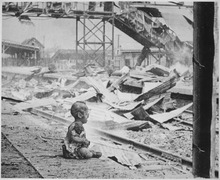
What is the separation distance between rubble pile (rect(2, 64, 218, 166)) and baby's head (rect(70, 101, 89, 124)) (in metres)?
0.22

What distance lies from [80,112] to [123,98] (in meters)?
0.83

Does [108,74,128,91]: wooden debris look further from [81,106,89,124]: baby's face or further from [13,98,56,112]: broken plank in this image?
[13,98,56,112]: broken plank

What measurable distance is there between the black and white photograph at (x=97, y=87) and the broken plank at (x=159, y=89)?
15 millimetres

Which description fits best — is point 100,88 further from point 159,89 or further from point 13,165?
point 13,165

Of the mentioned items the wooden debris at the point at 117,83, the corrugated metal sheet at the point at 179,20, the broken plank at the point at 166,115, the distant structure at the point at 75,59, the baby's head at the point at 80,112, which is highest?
the corrugated metal sheet at the point at 179,20

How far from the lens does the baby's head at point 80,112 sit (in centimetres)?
494

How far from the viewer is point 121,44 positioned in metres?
5.57

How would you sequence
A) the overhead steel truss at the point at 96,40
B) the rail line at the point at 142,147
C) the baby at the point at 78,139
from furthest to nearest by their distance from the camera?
the overhead steel truss at the point at 96,40, the baby at the point at 78,139, the rail line at the point at 142,147

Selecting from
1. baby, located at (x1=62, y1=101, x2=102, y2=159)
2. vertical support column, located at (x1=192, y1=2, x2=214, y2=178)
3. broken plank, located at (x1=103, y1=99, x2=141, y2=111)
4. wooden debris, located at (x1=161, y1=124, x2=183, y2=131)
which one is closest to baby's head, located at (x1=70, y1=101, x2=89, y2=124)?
baby, located at (x1=62, y1=101, x2=102, y2=159)

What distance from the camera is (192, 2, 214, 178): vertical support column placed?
14.0ft

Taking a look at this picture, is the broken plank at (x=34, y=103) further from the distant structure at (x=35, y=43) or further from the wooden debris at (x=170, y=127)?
the wooden debris at (x=170, y=127)

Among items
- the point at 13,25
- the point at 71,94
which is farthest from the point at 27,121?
the point at 13,25

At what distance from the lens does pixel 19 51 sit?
17.9ft

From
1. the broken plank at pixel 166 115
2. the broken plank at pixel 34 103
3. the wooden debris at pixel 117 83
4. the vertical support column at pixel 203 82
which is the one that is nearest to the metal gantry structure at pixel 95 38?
the wooden debris at pixel 117 83
